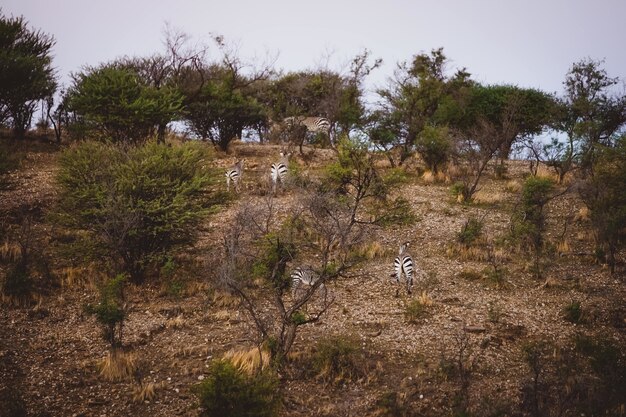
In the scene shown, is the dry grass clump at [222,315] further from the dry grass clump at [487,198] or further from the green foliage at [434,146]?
the green foliage at [434,146]

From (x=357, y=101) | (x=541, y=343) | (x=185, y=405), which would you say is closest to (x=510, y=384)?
(x=541, y=343)

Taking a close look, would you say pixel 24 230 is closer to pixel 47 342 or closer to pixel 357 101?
A: pixel 47 342

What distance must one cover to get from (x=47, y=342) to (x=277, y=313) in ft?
20.0

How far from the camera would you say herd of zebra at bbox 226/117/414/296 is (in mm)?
15455

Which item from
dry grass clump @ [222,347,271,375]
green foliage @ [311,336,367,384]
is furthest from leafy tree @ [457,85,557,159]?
dry grass clump @ [222,347,271,375]

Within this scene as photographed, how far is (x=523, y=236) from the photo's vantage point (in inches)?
725

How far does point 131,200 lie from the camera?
15273mm

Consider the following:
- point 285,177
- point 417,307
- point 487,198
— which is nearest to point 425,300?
point 417,307

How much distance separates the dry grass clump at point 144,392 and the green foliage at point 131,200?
5.62 meters

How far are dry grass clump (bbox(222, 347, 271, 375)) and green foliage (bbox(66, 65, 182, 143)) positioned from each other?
47.8 feet

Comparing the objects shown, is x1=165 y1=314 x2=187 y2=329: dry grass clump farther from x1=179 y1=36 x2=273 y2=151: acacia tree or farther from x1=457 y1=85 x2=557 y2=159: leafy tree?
x1=457 y1=85 x2=557 y2=159: leafy tree

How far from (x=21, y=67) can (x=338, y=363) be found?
2112 centimetres

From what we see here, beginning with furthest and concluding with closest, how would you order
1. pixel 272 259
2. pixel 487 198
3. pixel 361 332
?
pixel 487 198
pixel 272 259
pixel 361 332

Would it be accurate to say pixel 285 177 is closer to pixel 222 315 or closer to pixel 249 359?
pixel 222 315
